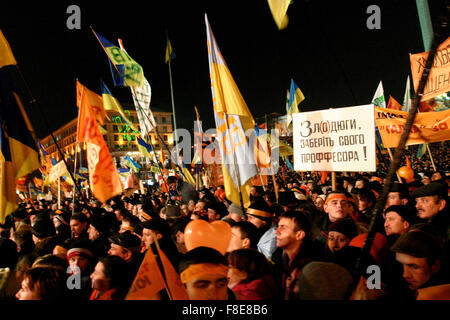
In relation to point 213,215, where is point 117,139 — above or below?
above

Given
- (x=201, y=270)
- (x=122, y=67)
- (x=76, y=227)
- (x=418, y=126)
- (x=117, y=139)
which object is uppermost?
(x=117, y=139)

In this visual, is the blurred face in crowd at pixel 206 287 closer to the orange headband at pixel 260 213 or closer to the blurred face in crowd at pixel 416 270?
the blurred face in crowd at pixel 416 270

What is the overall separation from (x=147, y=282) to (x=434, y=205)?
154 inches

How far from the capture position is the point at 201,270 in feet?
6.97

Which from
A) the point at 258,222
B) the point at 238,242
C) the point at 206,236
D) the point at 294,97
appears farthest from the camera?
the point at 294,97

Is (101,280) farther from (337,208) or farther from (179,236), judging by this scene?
(337,208)

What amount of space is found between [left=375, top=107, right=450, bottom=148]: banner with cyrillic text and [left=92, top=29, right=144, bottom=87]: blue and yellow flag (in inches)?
260

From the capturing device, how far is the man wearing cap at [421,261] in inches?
82.9

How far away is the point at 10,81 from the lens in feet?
13.4

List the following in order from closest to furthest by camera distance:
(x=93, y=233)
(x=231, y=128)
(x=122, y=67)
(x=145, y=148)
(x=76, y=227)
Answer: (x=93, y=233) < (x=231, y=128) < (x=76, y=227) < (x=122, y=67) < (x=145, y=148)

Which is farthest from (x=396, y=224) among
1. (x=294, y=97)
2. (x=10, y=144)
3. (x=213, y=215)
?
(x=294, y=97)

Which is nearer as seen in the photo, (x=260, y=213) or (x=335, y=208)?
(x=335, y=208)

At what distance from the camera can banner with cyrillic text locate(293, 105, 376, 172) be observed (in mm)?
4301

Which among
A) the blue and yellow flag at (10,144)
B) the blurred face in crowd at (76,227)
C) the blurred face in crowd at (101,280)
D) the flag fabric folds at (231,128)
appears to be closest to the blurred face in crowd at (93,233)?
the blurred face in crowd at (76,227)
